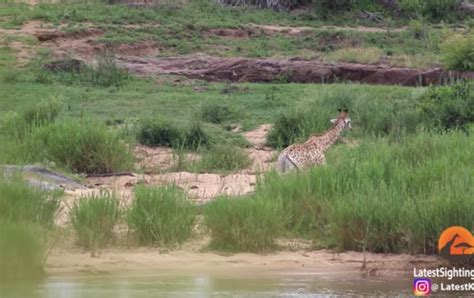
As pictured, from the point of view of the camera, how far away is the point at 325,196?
9.28 m

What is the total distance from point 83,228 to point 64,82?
440 inches

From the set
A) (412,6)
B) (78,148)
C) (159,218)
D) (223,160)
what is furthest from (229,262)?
(412,6)

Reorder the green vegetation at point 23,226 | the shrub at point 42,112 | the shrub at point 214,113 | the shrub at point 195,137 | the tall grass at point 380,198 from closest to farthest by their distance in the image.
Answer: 1. the green vegetation at point 23,226
2. the tall grass at point 380,198
3. the shrub at point 42,112
4. the shrub at point 195,137
5. the shrub at point 214,113

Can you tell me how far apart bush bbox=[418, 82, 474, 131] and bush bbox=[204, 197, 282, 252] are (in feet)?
16.7

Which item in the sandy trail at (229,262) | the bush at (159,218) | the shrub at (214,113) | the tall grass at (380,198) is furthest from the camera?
the shrub at (214,113)

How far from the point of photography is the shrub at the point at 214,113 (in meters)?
16.3

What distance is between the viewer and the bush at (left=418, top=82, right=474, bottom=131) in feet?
45.2

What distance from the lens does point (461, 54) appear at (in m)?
19.7

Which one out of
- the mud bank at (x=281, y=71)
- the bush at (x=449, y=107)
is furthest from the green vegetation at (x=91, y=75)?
the bush at (x=449, y=107)

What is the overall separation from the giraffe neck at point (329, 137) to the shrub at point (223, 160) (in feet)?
4.78

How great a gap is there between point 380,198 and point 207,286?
5.68ft

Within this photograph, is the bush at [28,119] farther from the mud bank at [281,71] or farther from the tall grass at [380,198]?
the mud bank at [281,71]

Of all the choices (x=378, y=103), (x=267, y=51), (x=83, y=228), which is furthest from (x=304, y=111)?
(x=267, y=51)

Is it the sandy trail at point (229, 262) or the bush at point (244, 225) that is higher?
the bush at point (244, 225)
